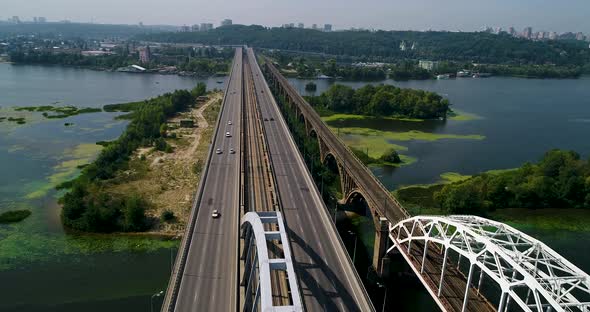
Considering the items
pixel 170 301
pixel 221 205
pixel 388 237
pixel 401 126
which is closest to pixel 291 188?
pixel 221 205

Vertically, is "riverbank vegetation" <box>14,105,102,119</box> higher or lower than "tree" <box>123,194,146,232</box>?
higher

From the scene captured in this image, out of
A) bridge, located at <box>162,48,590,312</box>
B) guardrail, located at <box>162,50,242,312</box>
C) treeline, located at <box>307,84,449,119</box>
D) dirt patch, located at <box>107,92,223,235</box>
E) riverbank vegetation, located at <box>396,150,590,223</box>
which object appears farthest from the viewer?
treeline, located at <box>307,84,449,119</box>

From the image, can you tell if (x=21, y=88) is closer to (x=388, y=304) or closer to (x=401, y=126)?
(x=401, y=126)

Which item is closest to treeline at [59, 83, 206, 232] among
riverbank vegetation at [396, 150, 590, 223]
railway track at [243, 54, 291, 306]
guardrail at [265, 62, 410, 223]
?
railway track at [243, 54, 291, 306]

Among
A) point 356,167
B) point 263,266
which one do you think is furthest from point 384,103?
point 263,266

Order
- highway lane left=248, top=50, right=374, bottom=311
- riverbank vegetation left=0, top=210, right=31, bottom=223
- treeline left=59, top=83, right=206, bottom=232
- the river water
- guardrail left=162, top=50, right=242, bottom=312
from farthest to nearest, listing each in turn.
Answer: riverbank vegetation left=0, top=210, right=31, bottom=223 → treeline left=59, top=83, right=206, bottom=232 → the river water → highway lane left=248, top=50, right=374, bottom=311 → guardrail left=162, top=50, right=242, bottom=312

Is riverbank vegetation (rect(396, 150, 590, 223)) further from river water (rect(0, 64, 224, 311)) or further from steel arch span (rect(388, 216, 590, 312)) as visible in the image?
river water (rect(0, 64, 224, 311))

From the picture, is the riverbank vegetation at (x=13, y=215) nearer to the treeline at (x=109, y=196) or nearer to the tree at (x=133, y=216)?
the treeline at (x=109, y=196)
